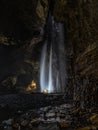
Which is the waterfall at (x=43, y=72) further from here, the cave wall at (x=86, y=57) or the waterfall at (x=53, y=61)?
the cave wall at (x=86, y=57)

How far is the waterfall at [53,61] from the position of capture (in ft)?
120

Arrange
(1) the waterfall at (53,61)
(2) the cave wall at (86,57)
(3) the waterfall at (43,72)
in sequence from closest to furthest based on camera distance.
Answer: (2) the cave wall at (86,57) → (1) the waterfall at (53,61) → (3) the waterfall at (43,72)

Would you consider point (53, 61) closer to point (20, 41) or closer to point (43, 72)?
point (43, 72)

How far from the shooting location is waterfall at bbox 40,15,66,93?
36625 millimetres

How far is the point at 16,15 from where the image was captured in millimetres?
32156

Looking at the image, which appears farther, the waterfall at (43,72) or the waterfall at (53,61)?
the waterfall at (43,72)

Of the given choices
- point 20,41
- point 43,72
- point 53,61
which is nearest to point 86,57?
point 20,41

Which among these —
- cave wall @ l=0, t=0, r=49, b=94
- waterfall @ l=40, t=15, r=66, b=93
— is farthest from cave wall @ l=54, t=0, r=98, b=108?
waterfall @ l=40, t=15, r=66, b=93

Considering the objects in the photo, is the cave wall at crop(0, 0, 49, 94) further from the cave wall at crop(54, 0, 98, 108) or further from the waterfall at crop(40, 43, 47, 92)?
the cave wall at crop(54, 0, 98, 108)

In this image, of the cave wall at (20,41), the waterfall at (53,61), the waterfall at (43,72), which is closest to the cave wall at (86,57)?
the cave wall at (20,41)

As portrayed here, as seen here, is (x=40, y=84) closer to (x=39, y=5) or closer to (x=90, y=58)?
(x=39, y=5)

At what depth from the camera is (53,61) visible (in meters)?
40.0

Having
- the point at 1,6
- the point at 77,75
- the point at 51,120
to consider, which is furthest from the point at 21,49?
the point at 51,120

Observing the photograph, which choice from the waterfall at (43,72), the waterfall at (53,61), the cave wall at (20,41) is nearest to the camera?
the cave wall at (20,41)
